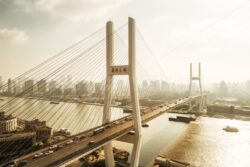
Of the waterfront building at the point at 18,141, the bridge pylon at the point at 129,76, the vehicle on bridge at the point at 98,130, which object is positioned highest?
the bridge pylon at the point at 129,76

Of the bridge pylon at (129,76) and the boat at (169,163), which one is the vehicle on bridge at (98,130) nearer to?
the bridge pylon at (129,76)

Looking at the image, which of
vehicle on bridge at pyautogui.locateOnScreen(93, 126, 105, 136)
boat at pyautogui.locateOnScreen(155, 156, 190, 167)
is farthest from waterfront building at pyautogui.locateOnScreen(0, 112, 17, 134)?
vehicle on bridge at pyautogui.locateOnScreen(93, 126, 105, 136)

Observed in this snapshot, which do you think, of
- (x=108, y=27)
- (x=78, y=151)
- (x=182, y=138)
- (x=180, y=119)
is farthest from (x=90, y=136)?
(x=180, y=119)

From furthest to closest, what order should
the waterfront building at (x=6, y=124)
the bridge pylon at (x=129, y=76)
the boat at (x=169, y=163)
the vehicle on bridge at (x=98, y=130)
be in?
the waterfront building at (x=6, y=124) < the boat at (x=169, y=163) < the vehicle on bridge at (x=98, y=130) < the bridge pylon at (x=129, y=76)

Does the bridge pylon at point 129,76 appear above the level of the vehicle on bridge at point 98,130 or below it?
above

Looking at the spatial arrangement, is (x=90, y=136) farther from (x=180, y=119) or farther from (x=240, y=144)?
(x=180, y=119)

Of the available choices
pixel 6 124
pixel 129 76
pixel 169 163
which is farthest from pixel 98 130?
pixel 6 124

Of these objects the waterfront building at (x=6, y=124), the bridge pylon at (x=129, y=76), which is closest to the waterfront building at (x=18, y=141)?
the waterfront building at (x=6, y=124)

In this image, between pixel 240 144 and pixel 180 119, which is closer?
pixel 240 144

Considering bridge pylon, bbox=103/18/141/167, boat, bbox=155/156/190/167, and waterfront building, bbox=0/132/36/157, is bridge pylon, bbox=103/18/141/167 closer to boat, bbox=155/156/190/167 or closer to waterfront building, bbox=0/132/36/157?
boat, bbox=155/156/190/167

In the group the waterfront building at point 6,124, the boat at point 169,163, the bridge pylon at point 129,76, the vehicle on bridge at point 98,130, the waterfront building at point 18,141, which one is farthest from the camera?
the waterfront building at point 6,124

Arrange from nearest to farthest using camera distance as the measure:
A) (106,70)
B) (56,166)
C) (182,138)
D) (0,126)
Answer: (56,166) < (106,70) < (182,138) < (0,126)
